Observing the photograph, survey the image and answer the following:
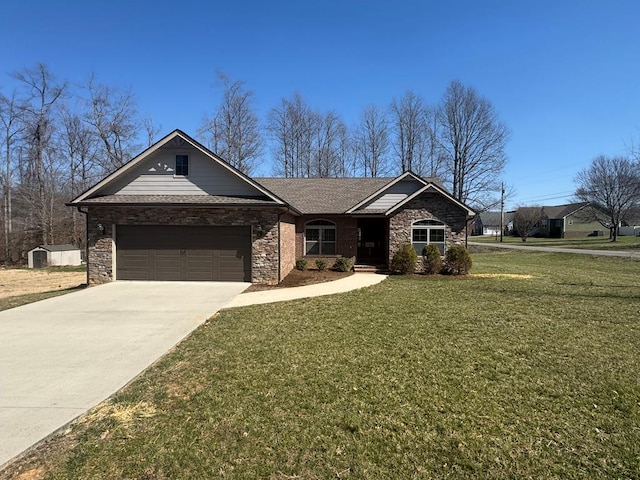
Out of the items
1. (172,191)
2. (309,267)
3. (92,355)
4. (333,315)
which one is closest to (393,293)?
(333,315)

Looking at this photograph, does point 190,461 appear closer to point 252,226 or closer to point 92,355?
point 92,355

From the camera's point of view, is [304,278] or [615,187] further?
[615,187]

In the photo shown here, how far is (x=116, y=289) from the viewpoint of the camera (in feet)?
38.1

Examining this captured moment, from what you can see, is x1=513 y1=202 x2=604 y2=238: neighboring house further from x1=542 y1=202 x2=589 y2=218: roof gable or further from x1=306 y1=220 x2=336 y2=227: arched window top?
x1=306 y1=220 x2=336 y2=227: arched window top

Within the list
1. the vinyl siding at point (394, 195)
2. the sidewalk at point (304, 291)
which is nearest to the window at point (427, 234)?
the vinyl siding at point (394, 195)

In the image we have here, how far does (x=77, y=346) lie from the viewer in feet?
19.9

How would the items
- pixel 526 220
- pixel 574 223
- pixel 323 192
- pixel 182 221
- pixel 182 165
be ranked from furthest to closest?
pixel 574 223, pixel 526 220, pixel 323 192, pixel 182 165, pixel 182 221

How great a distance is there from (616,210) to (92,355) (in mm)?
52915

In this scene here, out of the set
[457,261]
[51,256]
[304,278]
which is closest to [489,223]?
[457,261]

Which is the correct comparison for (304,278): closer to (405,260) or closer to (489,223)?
(405,260)

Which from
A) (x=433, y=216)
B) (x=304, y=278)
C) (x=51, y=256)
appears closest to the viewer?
(x=304, y=278)

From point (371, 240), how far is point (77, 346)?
14618 mm

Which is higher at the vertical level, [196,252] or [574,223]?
[574,223]

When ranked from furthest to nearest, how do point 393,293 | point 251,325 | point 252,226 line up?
point 252,226, point 393,293, point 251,325
